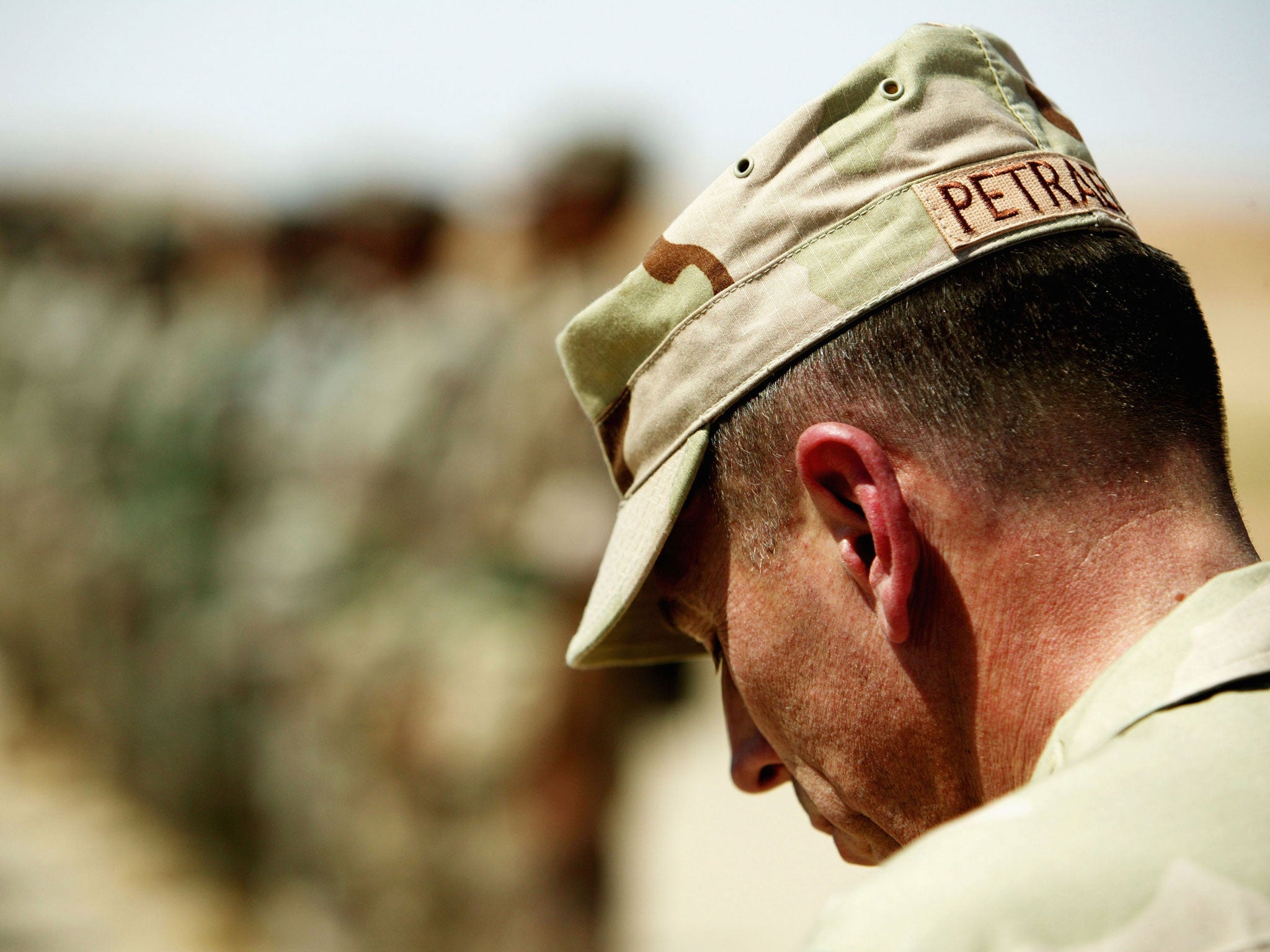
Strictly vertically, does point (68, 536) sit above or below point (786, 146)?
below

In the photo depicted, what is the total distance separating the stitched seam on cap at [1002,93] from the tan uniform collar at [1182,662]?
607mm

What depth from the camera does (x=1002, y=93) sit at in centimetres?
161

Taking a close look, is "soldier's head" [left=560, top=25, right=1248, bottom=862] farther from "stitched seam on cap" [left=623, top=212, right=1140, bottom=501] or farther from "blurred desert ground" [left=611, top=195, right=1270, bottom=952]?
"blurred desert ground" [left=611, top=195, right=1270, bottom=952]

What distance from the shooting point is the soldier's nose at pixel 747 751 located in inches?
72.5

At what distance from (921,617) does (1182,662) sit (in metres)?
0.32

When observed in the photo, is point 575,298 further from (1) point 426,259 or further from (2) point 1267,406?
(2) point 1267,406

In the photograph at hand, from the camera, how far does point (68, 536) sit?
11016 mm

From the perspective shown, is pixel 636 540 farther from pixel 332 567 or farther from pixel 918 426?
pixel 332 567

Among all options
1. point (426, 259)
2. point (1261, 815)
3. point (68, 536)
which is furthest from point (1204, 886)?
point (68, 536)

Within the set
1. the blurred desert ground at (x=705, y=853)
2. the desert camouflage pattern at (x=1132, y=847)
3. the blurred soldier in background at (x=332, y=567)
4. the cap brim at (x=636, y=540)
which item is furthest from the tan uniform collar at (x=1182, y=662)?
the blurred soldier in background at (x=332, y=567)

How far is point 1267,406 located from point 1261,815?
1802cm

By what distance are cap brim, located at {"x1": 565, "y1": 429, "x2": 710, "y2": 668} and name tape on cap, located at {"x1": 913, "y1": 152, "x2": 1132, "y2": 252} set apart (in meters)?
0.40

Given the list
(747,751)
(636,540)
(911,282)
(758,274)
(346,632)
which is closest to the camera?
(911,282)

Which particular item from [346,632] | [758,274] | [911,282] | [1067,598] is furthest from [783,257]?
[346,632]
